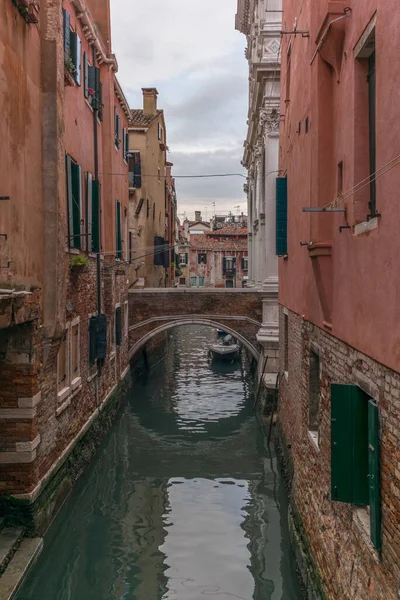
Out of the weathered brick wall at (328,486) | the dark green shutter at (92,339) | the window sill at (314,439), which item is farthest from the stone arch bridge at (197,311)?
the window sill at (314,439)

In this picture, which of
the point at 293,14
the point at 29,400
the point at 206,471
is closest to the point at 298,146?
the point at 293,14

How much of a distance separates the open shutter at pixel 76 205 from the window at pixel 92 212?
107 centimetres

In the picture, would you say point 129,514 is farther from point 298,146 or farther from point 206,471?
point 298,146

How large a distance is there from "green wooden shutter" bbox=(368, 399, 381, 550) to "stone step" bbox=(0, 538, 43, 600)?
402 centimetres

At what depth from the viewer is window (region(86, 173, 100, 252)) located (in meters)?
11.6

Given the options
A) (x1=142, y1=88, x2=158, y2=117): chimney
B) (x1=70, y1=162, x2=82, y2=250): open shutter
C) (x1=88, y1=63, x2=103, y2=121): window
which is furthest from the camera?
(x1=142, y1=88, x2=158, y2=117): chimney

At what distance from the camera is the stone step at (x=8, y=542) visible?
6852 mm

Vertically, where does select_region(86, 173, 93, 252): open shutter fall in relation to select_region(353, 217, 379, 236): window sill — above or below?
above

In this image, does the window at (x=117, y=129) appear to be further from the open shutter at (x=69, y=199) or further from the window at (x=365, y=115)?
the window at (x=365, y=115)

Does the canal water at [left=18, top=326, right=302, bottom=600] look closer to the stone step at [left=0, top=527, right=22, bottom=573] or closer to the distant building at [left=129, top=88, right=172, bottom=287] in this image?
the stone step at [left=0, top=527, right=22, bottom=573]

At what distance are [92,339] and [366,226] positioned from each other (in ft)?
27.5

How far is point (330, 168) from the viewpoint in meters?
6.22

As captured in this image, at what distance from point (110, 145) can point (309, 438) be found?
9.28 m

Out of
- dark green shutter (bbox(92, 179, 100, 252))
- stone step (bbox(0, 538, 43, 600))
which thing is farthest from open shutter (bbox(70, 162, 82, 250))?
stone step (bbox(0, 538, 43, 600))
